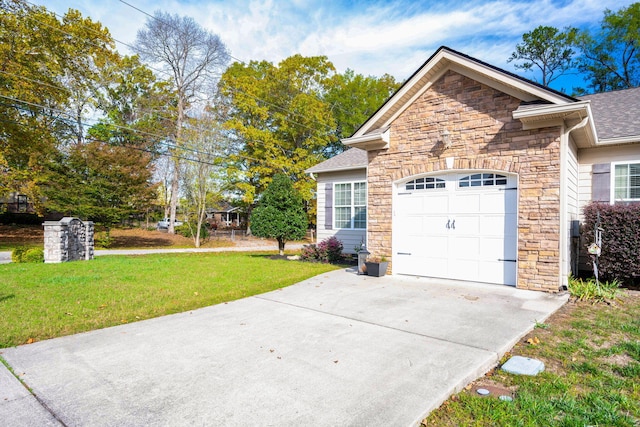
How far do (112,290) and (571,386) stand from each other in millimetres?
7373

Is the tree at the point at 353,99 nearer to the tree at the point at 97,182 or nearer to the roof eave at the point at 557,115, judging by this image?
the tree at the point at 97,182

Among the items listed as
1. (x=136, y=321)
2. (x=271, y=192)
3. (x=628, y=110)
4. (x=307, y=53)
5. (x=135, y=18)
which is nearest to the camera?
(x=136, y=321)

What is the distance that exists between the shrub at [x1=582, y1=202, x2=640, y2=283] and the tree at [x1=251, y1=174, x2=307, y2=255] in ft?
30.7

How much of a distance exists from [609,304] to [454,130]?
421 cm

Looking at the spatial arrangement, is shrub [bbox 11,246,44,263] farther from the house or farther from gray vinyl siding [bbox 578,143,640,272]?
gray vinyl siding [bbox 578,143,640,272]

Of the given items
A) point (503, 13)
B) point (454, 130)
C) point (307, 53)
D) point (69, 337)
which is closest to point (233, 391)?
point (69, 337)

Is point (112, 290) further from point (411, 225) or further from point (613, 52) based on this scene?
point (613, 52)

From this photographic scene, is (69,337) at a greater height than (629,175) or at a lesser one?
lesser

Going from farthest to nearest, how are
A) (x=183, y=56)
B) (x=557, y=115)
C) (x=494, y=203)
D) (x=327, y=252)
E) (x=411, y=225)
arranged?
(x=183, y=56) → (x=327, y=252) → (x=411, y=225) → (x=494, y=203) → (x=557, y=115)

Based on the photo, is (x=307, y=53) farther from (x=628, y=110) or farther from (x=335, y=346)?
(x=335, y=346)

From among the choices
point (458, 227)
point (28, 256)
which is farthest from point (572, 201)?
point (28, 256)

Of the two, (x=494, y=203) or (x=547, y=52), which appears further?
(x=547, y=52)

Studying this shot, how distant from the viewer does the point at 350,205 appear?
12.7 metres

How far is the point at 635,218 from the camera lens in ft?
21.6
